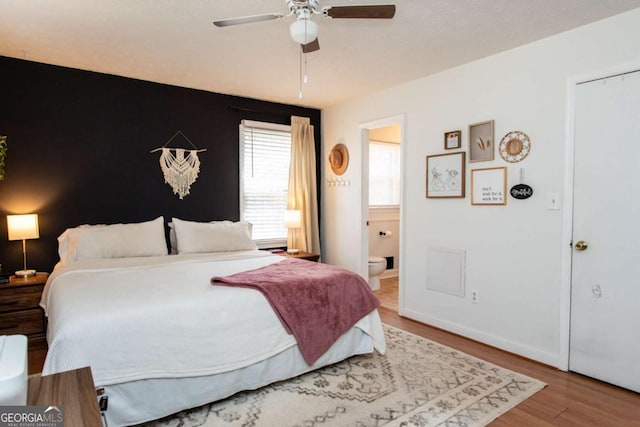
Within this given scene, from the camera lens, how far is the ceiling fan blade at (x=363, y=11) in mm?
1982

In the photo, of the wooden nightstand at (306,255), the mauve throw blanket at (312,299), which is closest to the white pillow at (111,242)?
the mauve throw blanket at (312,299)

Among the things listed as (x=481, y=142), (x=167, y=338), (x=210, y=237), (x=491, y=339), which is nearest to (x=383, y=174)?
(x=481, y=142)

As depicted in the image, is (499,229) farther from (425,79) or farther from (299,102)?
(299,102)

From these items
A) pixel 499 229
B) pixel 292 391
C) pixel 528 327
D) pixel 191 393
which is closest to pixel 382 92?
pixel 499 229

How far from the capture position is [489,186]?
3.27 metres

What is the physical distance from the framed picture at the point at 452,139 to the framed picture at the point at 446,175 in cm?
8

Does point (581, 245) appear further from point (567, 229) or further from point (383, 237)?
point (383, 237)

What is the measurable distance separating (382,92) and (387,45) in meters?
1.30

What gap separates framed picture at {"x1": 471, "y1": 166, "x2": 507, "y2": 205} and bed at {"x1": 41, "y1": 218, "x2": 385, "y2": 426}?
1.41 meters

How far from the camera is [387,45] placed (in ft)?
9.89

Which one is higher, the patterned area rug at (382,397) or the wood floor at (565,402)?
the patterned area rug at (382,397)

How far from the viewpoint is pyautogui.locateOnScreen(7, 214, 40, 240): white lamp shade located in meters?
3.18

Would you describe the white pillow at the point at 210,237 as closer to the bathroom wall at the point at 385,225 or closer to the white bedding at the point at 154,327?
the white bedding at the point at 154,327

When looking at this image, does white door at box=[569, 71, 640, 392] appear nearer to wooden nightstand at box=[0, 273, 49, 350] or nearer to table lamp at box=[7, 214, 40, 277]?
wooden nightstand at box=[0, 273, 49, 350]
